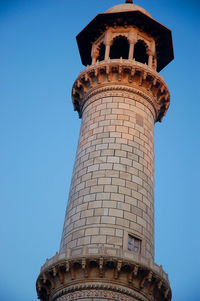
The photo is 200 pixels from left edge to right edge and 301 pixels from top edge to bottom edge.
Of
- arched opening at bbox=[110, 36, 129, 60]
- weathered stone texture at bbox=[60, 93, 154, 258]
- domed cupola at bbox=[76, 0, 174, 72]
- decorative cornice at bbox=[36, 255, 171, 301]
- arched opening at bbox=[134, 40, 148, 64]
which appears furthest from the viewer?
arched opening at bbox=[110, 36, 129, 60]

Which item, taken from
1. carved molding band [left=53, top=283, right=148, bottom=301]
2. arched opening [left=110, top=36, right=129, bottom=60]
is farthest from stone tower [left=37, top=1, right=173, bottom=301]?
arched opening [left=110, top=36, right=129, bottom=60]

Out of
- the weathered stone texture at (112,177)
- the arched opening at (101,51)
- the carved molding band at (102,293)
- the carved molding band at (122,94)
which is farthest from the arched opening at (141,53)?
the carved molding band at (102,293)

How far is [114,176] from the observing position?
858 inches

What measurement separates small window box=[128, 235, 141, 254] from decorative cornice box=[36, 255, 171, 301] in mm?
1325

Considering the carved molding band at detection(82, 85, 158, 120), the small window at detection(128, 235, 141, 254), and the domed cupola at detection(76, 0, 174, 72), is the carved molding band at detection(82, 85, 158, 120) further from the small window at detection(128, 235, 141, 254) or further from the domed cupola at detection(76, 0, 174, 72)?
the small window at detection(128, 235, 141, 254)

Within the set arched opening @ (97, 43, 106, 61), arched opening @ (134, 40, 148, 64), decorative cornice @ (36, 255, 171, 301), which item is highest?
arched opening @ (134, 40, 148, 64)

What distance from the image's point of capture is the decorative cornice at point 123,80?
26.0m

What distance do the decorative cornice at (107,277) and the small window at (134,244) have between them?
1.33 metres

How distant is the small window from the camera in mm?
19891

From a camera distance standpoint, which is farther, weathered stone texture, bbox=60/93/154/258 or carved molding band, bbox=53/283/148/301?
weathered stone texture, bbox=60/93/154/258

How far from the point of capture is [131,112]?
81.4 feet

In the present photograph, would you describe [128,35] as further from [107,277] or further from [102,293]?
[102,293]

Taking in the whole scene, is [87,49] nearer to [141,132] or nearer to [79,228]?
[141,132]

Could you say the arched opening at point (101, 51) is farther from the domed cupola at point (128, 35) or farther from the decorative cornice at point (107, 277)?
the decorative cornice at point (107, 277)
